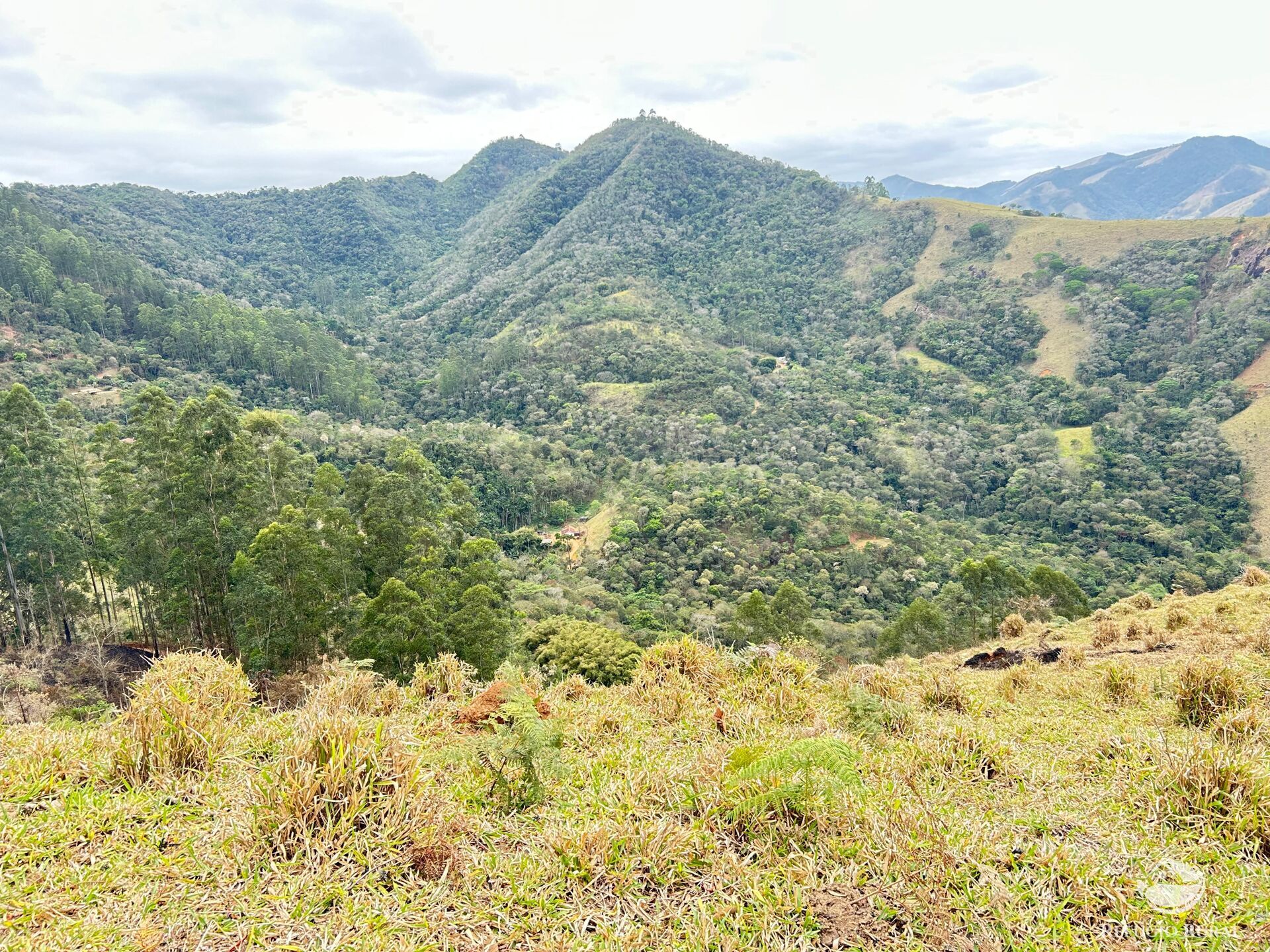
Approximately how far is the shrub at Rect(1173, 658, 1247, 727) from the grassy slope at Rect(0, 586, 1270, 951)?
1399mm

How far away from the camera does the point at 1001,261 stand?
268ft

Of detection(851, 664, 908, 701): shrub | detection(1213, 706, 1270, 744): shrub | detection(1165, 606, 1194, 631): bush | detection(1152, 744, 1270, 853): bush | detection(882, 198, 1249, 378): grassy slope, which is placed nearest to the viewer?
detection(1152, 744, 1270, 853): bush

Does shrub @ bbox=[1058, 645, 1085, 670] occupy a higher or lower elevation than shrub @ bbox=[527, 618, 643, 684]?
higher

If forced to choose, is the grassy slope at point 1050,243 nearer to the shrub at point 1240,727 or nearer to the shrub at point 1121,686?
the shrub at point 1121,686

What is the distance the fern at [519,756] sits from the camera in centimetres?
366

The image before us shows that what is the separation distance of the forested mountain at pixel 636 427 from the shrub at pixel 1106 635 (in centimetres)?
1080

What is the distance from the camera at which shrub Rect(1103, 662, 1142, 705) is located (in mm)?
6863

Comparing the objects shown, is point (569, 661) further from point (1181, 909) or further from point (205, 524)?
point (1181, 909)

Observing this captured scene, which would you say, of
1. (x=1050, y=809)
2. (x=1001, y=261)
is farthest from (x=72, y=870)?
(x=1001, y=261)

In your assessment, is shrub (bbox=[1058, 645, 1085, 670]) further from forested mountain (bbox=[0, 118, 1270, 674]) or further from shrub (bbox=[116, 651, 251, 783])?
forested mountain (bbox=[0, 118, 1270, 674])

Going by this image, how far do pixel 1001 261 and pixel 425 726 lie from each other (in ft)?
320

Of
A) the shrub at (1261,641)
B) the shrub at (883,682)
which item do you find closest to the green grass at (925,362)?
the shrub at (1261,641)

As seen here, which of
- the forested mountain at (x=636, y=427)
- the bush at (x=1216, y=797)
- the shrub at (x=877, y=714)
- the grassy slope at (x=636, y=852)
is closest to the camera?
the grassy slope at (x=636, y=852)

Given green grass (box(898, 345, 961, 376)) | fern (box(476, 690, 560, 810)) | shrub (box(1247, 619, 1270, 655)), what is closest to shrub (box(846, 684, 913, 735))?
fern (box(476, 690, 560, 810))
